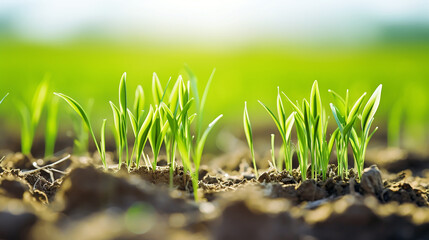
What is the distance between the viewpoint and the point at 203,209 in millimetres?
1275

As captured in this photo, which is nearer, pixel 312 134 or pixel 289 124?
pixel 312 134

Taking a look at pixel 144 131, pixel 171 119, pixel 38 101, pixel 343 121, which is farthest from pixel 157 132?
pixel 38 101

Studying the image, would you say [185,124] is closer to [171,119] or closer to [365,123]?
[171,119]

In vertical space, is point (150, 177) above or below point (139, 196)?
below

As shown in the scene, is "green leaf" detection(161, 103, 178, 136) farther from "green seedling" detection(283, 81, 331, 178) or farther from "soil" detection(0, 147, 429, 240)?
"green seedling" detection(283, 81, 331, 178)

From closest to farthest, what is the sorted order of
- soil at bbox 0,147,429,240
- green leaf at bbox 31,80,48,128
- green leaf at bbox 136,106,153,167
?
soil at bbox 0,147,429,240 < green leaf at bbox 136,106,153,167 < green leaf at bbox 31,80,48,128

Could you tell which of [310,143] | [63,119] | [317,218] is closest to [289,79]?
[63,119]

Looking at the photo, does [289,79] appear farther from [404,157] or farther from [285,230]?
[285,230]

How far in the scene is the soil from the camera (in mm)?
998

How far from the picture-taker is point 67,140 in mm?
4152

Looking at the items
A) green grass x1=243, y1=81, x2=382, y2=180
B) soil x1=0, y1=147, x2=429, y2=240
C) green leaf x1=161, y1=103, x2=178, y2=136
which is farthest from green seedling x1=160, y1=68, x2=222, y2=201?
green grass x1=243, y1=81, x2=382, y2=180

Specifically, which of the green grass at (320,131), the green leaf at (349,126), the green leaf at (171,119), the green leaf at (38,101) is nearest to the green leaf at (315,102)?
the green grass at (320,131)

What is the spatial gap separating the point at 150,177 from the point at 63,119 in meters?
3.48

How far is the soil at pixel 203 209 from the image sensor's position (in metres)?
1.00
